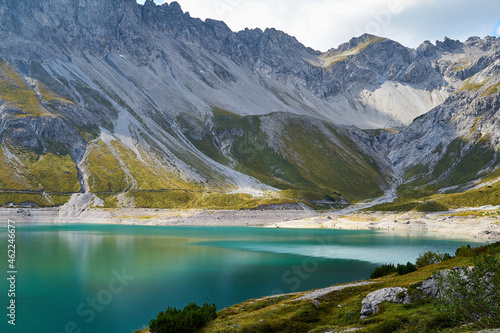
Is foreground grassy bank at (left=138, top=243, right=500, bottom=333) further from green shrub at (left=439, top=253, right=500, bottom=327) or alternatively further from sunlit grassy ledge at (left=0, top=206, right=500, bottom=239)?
sunlit grassy ledge at (left=0, top=206, right=500, bottom=239)

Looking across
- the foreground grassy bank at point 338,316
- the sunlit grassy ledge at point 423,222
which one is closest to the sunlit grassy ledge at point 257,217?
the sunlit grassy ledge at point 423,222

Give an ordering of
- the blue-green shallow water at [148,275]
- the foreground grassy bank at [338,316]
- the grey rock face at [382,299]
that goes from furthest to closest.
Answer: the blue-green shallow water at [148,275]
the grey rock face at [382,299]
the foreground grassy bank at [338,316]

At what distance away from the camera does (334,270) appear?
5738cm

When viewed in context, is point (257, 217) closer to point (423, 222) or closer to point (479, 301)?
point (423, 222)

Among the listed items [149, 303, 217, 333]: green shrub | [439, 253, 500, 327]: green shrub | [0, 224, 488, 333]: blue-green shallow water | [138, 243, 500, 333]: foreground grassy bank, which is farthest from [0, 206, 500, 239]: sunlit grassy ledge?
[149, 303, 217, 333]: green shrub

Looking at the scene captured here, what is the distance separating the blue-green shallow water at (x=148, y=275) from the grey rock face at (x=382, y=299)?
17498mm

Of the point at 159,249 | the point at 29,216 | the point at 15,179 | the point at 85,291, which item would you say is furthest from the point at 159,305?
the point at 15,179

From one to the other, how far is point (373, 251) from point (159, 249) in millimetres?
50022

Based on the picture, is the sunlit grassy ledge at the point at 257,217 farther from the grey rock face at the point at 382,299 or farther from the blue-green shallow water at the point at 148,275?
the grey rock face at the point at 382,299

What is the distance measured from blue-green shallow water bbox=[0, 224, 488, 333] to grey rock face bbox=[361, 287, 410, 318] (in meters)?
17.5

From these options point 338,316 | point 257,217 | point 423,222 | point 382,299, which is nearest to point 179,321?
point 338,316

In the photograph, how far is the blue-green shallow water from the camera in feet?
116

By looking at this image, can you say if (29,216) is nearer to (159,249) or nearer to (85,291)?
(159,249)

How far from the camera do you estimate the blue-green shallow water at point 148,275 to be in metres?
35.3
